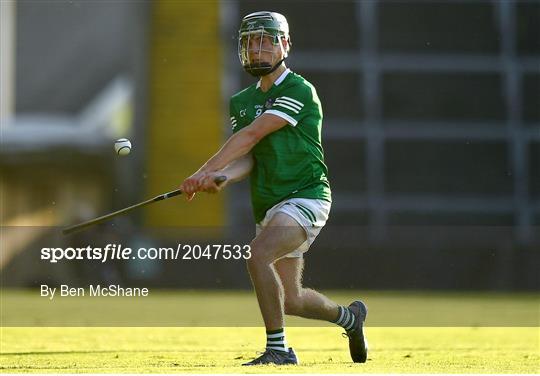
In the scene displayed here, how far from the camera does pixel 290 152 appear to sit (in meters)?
6.70

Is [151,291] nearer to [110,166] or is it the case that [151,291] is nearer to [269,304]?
[110,166]

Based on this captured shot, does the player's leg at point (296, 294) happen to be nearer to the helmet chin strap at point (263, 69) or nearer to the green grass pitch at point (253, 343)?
the green grass pitch at point (253, 343)

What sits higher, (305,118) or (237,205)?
(305,118)

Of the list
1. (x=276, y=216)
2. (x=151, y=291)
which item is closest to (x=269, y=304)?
(x=276, y=216)

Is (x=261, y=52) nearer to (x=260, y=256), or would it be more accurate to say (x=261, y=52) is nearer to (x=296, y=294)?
(x=260, y=256)

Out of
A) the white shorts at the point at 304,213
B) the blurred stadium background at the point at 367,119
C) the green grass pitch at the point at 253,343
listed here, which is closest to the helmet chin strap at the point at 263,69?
the white shorts at the point at 304,213

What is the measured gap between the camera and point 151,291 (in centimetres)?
1698

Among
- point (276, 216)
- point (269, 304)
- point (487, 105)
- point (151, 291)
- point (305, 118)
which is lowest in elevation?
point (151, 291)

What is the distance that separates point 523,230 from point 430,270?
231 cm

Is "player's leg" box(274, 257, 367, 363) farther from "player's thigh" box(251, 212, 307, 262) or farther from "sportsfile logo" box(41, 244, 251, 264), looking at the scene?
"sportsfile logo" box(41, 244, 251, 264)

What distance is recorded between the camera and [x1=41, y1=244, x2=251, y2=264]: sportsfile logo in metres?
17.5

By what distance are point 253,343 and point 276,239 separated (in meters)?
2.34

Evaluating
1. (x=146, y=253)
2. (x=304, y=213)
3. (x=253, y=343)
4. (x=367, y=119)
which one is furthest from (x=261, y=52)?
(x=367, y=119)

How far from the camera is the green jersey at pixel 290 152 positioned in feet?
21.8
